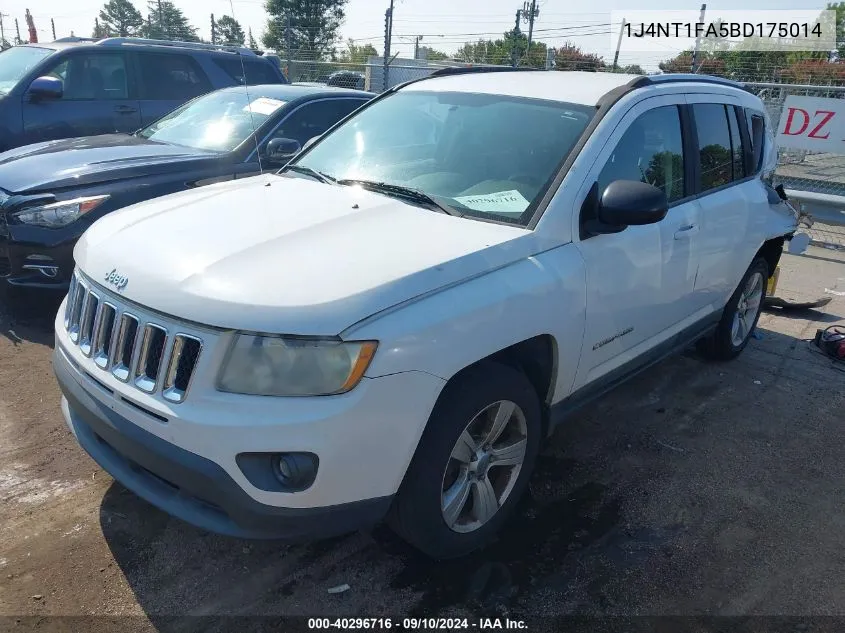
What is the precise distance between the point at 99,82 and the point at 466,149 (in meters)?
6.28

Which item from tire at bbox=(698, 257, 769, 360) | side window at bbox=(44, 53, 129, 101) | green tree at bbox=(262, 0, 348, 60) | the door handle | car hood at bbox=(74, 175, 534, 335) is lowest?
tire at bbox=(698, 257, 769, 360)

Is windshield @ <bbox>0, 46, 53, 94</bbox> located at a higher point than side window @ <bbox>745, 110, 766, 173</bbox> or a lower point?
higher

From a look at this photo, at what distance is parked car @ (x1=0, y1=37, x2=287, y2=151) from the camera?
7.28m

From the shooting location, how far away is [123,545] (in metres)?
2.79

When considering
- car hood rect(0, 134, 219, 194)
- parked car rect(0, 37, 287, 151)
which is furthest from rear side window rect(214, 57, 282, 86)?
car hood rect(0, 134, 219, 194)

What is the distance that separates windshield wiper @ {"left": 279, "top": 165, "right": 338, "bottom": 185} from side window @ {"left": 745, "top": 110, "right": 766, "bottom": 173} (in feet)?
9.71

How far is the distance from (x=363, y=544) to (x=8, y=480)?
1726mm

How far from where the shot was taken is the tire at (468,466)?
242 cm

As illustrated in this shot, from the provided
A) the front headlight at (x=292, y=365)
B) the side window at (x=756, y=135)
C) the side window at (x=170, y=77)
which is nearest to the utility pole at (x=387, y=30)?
the side window at (x=170, y=77)

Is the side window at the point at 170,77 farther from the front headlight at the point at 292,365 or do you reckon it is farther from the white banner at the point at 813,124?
the white banner at the point at 813,124

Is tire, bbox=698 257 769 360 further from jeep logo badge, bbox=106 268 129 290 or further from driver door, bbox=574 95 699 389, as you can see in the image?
jeep logo badge, bbox=106 268 129 290

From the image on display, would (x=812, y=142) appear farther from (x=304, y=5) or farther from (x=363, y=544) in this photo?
(x=304, y=5)

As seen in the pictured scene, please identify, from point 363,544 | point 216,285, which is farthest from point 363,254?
point 363,544

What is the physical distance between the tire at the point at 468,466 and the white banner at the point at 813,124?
338 inches
